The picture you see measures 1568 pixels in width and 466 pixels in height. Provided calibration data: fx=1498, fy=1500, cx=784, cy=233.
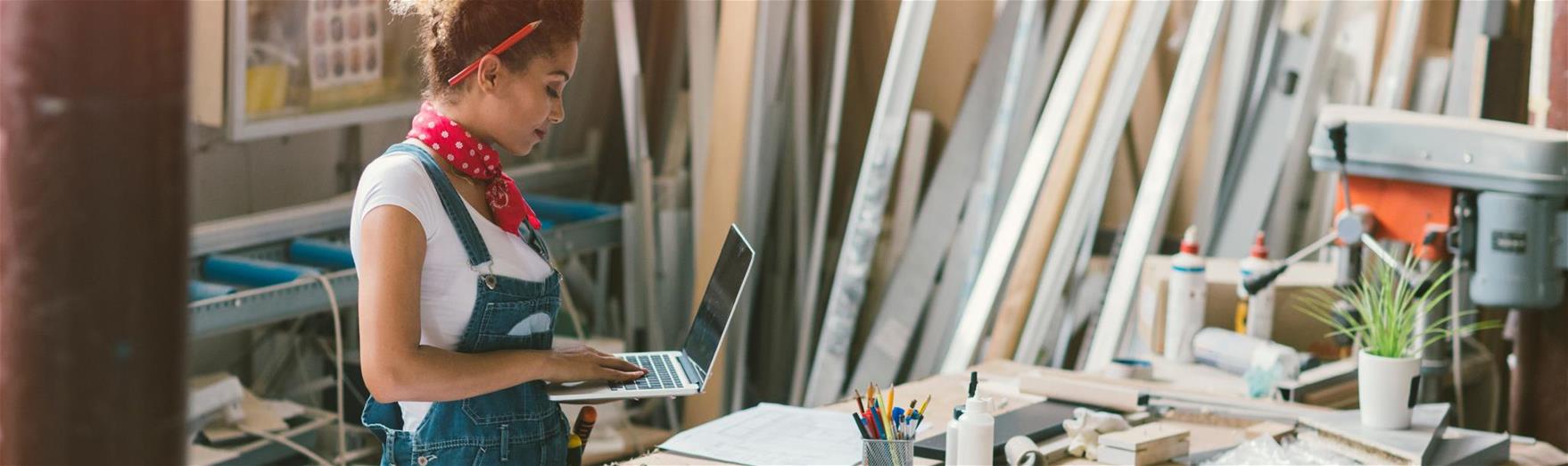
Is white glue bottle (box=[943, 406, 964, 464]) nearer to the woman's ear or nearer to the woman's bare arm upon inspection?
the woman's bare arm

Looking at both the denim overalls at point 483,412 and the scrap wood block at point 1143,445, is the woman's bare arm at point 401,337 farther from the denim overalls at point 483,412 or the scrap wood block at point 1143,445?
the scrap wood block at point 1143,445

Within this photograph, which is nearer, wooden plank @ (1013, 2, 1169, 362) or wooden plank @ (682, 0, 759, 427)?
wooden plank @ (1013, 2, 1169, 362)

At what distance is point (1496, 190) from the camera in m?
2.53

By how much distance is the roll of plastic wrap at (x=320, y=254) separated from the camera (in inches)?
135

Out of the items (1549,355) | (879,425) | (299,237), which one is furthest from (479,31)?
(1549,355)

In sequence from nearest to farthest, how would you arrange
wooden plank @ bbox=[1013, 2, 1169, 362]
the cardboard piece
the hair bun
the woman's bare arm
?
the woman's bare arm
the hair bun
the cardboard piece
wooden plank @ bbox=[1013, 2, 1169, 362]

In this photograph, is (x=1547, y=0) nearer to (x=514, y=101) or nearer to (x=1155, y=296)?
(x=1155, y=296)

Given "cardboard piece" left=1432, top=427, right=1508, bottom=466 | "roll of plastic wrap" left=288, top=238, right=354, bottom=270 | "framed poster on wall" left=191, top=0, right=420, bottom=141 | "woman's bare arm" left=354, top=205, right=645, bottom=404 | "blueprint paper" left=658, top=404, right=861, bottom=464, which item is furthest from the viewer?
"roll of plastic wrap" left=288, top=238, right=354, bottom=270

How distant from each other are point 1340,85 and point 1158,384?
5.29 ft

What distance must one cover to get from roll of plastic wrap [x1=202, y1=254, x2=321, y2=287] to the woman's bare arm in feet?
5.31

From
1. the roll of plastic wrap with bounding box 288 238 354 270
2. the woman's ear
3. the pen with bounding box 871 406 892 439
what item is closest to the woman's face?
the woman's ear

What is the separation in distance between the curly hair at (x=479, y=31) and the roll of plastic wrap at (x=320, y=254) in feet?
5.80

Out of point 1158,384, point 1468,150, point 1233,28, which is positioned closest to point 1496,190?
point 1468,150

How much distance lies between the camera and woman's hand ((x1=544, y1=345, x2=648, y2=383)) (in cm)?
181
